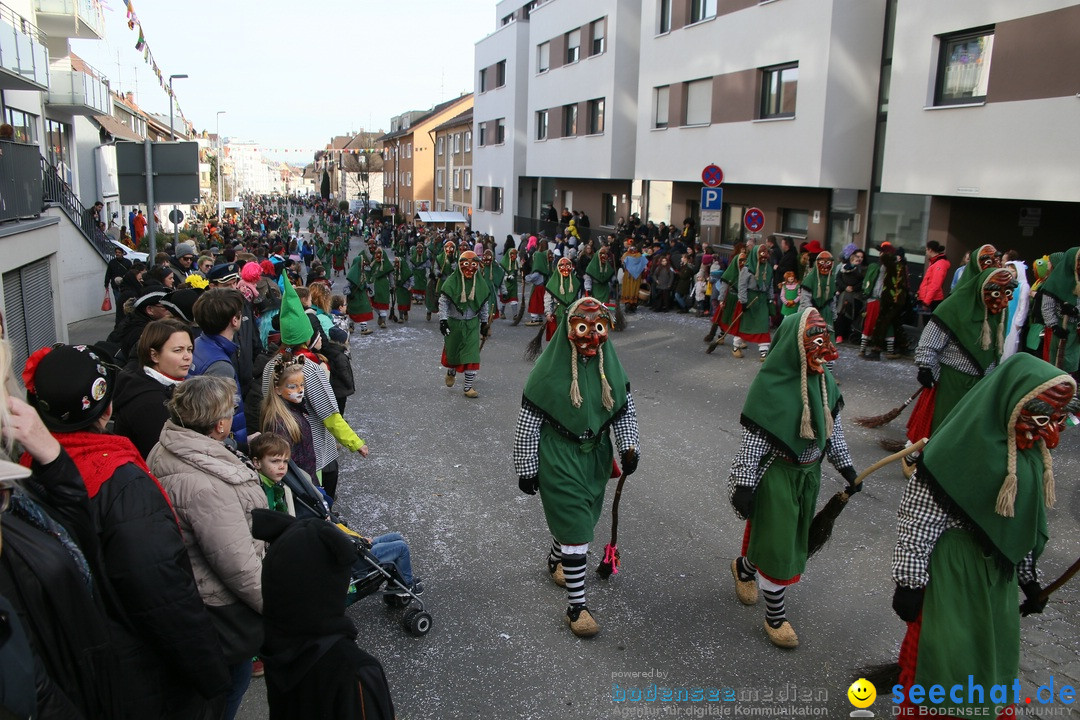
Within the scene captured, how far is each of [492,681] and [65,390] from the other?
2.75 meters

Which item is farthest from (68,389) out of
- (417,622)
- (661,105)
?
(661,105)

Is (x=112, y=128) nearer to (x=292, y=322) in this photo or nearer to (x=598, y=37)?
(x=598, y=37)

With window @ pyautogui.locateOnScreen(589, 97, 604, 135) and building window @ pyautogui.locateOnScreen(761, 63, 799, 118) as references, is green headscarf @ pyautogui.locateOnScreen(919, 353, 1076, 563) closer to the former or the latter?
building window @ pyautogui.locateOnScreen(761, 63, 799, 118)

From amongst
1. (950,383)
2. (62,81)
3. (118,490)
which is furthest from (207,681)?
(62,81)

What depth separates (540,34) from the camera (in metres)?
33.2

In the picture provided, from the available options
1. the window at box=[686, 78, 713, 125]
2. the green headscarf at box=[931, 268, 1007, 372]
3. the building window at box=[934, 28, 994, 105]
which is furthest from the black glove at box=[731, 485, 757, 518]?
the window at box=[686, 78, 713, 125]

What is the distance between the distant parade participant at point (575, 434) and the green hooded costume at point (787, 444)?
2.74 ft

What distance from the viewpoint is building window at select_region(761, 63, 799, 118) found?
60.2 ft

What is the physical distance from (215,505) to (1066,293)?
9.48 metres

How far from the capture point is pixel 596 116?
28984mm

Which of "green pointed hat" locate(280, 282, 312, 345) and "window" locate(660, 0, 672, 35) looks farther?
"window" locate(660, 0, 672, 35)

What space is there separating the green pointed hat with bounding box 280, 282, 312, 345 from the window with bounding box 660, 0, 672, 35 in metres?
20.5

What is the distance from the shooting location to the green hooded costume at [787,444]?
4.66 meters

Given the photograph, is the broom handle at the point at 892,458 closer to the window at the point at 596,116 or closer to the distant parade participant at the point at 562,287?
the distant parade participant at the point at 562,287
